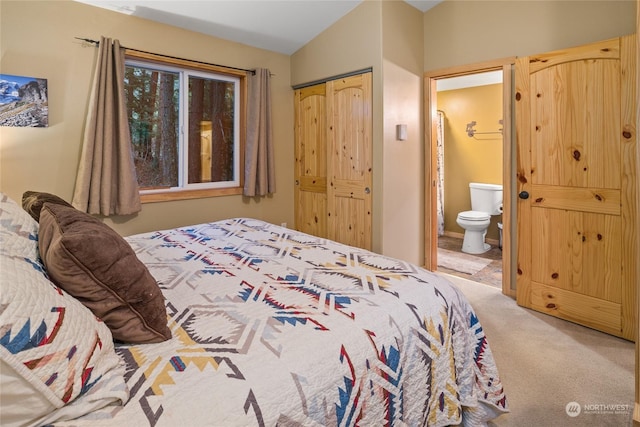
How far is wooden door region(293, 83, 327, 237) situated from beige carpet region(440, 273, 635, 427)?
76.0 inches

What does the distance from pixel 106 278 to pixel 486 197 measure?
486 cm

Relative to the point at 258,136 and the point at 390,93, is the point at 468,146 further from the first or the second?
the point at 258,136

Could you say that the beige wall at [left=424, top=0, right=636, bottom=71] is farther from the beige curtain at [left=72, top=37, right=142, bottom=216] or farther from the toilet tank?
the beige curtain at [left=72, top=37, right=142, bottom=216]

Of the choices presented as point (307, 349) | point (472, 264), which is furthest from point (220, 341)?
point (472, 264)

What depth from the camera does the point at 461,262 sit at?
13.9ft

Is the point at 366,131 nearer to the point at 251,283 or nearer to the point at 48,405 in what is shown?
the point at 251,283

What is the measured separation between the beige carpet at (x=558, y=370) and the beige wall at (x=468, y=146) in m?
2.65

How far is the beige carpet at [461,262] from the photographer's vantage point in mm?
3969

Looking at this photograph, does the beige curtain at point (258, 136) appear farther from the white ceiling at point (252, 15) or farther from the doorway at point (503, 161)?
the doorway at point (503, 161)

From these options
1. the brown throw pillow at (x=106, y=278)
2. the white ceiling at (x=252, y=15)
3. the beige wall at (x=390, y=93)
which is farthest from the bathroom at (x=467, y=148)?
the brown throw pillow at (x=106, y=278)

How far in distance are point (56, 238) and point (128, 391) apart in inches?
19.1

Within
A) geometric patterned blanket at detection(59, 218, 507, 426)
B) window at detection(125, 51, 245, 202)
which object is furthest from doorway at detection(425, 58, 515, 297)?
window at detection(125, 51, 245, 202)

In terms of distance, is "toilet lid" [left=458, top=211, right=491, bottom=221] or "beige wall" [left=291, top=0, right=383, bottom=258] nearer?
"beige wall" [left=291, top=0, right=383, bottom=258]

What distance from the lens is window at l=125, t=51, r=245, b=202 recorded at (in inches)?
127
